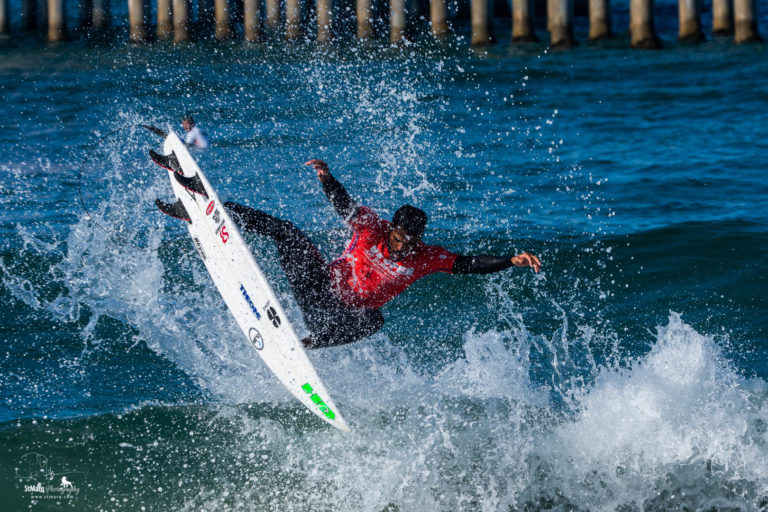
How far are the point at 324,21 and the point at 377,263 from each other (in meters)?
13.8

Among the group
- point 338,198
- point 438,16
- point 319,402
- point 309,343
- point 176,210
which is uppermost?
point 438,16

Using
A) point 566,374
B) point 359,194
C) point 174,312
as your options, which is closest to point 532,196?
point 359,194

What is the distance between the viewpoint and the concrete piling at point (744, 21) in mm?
19875

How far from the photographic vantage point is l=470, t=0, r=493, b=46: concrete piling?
19781mm

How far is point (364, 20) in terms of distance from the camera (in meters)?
19.8

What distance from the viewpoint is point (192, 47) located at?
2089cm

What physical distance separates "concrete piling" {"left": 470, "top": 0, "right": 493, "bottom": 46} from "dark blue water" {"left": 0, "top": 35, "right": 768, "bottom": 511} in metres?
2.12

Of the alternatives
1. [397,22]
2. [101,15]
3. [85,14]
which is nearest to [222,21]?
[101,15]

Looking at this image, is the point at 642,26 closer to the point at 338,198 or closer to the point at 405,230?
the point at 338,198

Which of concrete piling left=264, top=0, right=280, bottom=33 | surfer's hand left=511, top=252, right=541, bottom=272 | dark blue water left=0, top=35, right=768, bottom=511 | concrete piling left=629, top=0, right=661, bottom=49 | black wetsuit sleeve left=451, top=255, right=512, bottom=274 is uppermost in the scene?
concrete piling left=264, top=0, right=280, bottom=33

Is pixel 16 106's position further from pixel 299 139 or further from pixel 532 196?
pixel 532 196

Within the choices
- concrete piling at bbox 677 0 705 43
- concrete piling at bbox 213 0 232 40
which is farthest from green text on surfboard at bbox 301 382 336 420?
concrete piling at bbox 677 0 705 43

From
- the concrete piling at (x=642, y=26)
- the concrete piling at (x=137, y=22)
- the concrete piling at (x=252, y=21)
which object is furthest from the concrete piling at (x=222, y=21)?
the concrete piling at (x=642, y=26)

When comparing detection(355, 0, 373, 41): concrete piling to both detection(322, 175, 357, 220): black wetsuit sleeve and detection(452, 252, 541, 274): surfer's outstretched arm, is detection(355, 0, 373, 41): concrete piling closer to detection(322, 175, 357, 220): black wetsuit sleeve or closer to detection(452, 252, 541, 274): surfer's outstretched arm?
detection(322, 175, 357, 220): black wetsuit sleeve
